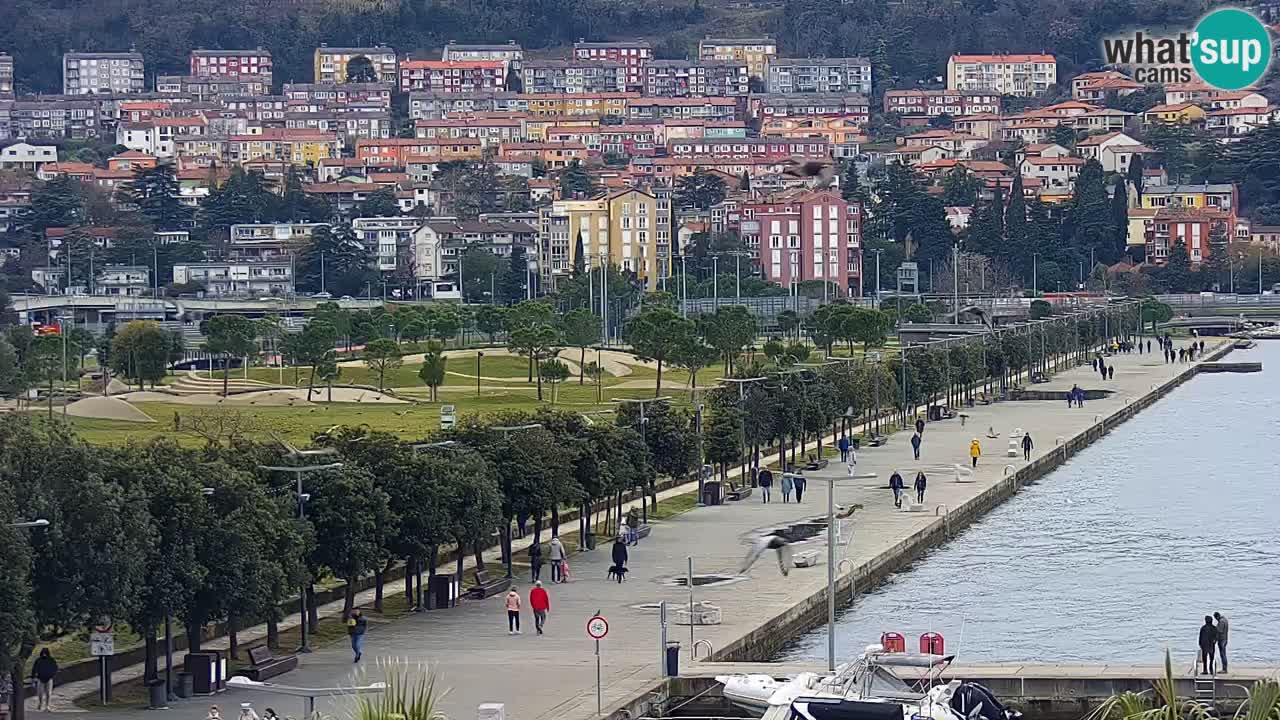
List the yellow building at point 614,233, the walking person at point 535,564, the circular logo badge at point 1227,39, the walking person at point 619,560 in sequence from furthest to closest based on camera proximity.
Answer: the yellow building at point 614,233
the circular logo badge at point 1227,39
the walking person at point 619,560
the walking person at point 535,564

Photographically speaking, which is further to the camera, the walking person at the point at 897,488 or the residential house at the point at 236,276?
the residential house at the point at 236,276

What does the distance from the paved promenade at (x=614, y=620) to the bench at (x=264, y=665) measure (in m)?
0.17

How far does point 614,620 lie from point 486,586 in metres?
2.85

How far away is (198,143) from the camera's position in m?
197

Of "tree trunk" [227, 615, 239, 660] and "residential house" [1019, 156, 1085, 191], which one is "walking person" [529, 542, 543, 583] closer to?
"tree trunk" [227, 615, 239, 660]

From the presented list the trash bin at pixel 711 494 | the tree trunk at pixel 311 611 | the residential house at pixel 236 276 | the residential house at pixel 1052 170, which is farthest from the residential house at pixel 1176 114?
the tree trunk at pixel 311 611

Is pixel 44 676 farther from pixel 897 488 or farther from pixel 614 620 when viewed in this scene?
pixel 897 488

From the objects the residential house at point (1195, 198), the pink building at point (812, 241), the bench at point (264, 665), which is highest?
the residential house at point (1195, 198)

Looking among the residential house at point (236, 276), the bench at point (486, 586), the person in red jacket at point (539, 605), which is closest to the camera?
the person in red jacket at point (539, 605)

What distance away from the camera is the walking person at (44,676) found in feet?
74.7

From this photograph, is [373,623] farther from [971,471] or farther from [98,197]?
[98,197]

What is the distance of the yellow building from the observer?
137375 mm

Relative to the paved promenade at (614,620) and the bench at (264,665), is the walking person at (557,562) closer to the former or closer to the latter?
the paved promenade at (614,620)

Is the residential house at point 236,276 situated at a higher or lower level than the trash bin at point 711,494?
higher
